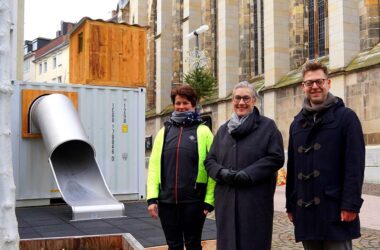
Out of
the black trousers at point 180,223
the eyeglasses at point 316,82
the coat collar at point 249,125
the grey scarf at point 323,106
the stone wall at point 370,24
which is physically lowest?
the black trousers at point 180,223

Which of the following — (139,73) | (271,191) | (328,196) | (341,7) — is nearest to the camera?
(328,196)

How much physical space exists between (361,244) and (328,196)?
343 cm

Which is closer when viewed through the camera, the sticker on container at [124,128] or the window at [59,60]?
the sticker on container at [124,128]

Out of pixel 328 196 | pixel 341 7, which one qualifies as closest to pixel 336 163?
pixel 328 196

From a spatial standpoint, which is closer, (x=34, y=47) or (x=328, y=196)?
(x=328, y=196)

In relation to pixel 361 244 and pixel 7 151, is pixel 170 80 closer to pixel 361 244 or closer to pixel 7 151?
pixel 361 244

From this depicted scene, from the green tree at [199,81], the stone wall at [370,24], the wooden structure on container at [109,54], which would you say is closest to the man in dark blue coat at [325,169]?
the wooden structure on container at [109,54]

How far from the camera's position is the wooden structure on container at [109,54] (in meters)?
10.9

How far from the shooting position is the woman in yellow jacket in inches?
148

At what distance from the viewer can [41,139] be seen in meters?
9.99

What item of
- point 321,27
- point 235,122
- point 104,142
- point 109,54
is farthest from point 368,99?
point 235,122

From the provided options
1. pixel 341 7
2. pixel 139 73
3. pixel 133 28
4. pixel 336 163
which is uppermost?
pixel 341 7

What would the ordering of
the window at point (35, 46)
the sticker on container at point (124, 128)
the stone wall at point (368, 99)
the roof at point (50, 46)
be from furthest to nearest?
the window at point (35, 46)
the roof at point (50, 46)
the stone wall at point (368, 99)
the sticker on container at point (124, 128)

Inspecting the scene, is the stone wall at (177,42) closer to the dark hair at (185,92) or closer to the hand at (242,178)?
the dark hair at (185,92)
